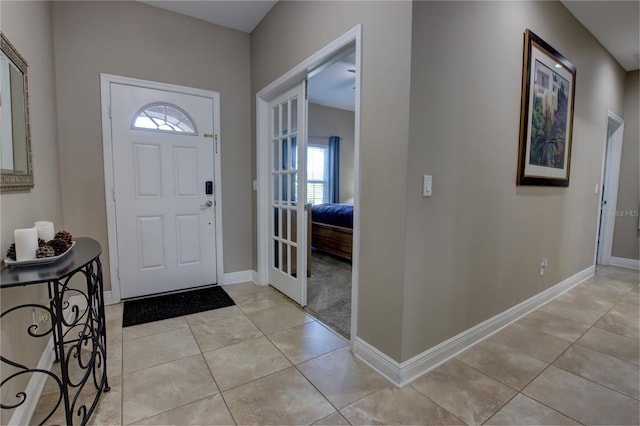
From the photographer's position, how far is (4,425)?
3.84 feet

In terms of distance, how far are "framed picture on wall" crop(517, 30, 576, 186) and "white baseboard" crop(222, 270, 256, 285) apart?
9.12 feet

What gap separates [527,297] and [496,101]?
→ 173 cm

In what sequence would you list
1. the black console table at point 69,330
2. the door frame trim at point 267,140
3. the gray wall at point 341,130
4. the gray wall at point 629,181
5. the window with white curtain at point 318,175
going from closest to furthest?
the black console table at point 69,330 < the door frame trim at point 267,140 < the gray wall at point 629,181 < the gray wall at point 341,130 < the window with white curtain at point 318,175

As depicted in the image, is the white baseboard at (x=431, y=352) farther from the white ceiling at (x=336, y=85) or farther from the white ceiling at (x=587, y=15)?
the white ceiling at (x=336, y=85)

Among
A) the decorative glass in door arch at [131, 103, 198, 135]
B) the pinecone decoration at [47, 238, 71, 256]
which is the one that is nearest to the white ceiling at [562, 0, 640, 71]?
the decorative glass in door arch at [131, 103, 198, 135]

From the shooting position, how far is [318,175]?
668 cm

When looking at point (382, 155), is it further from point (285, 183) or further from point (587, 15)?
point (587, 15)

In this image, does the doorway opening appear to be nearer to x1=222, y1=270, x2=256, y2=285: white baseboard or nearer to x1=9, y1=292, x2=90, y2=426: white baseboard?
x1=222, y1=270, x2=256, y2=285: white baseboard

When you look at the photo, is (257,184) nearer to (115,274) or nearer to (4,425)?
(115,274)

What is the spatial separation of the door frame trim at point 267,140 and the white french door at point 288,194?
7cm

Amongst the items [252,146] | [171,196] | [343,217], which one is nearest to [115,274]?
[171,196]

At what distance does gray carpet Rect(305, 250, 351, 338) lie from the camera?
251cm

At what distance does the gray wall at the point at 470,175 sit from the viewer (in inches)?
64.1

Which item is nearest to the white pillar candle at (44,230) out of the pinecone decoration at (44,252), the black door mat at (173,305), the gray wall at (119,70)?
the pinecone decoration at (44,252)
